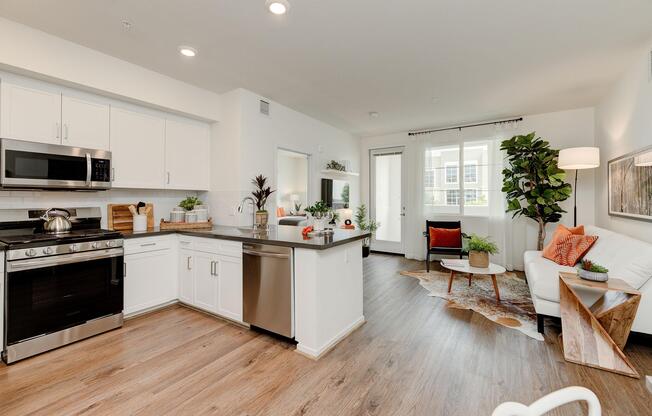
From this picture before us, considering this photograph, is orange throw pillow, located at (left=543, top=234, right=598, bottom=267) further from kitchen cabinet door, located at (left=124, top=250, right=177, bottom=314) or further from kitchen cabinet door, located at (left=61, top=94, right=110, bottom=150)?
kitchen cabinet door, located at (left=61, top=94, right=110, bottom=150)

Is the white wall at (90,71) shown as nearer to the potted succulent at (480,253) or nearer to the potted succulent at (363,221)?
the potted succulent at (363,221)

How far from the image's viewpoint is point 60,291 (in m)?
2.38

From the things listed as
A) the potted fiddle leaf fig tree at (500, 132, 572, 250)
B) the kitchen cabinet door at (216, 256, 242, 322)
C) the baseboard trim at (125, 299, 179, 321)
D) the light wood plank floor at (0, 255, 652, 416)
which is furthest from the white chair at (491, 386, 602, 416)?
the potted fiddle leaf fig tree at (500, 132, 572, 250)

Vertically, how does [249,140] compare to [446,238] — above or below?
above

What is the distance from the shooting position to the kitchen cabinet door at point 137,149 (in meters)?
3.09

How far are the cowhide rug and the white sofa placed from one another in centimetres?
29

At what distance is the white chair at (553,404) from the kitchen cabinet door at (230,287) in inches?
93.1

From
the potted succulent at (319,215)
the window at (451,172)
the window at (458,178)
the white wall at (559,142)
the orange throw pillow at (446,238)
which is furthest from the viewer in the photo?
the window at (451,172)

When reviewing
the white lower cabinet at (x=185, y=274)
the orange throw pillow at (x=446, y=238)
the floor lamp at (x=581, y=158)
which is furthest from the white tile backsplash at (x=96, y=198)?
the floor lamp at (x=581, y=158)

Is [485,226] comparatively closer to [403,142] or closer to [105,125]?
[403,142]

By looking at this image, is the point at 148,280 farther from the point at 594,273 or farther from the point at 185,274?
the point at 594,273

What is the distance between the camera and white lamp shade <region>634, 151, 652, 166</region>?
8.86 feet

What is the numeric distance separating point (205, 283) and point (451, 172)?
4665mm

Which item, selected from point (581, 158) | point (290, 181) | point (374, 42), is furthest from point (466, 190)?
point (290, 181)
